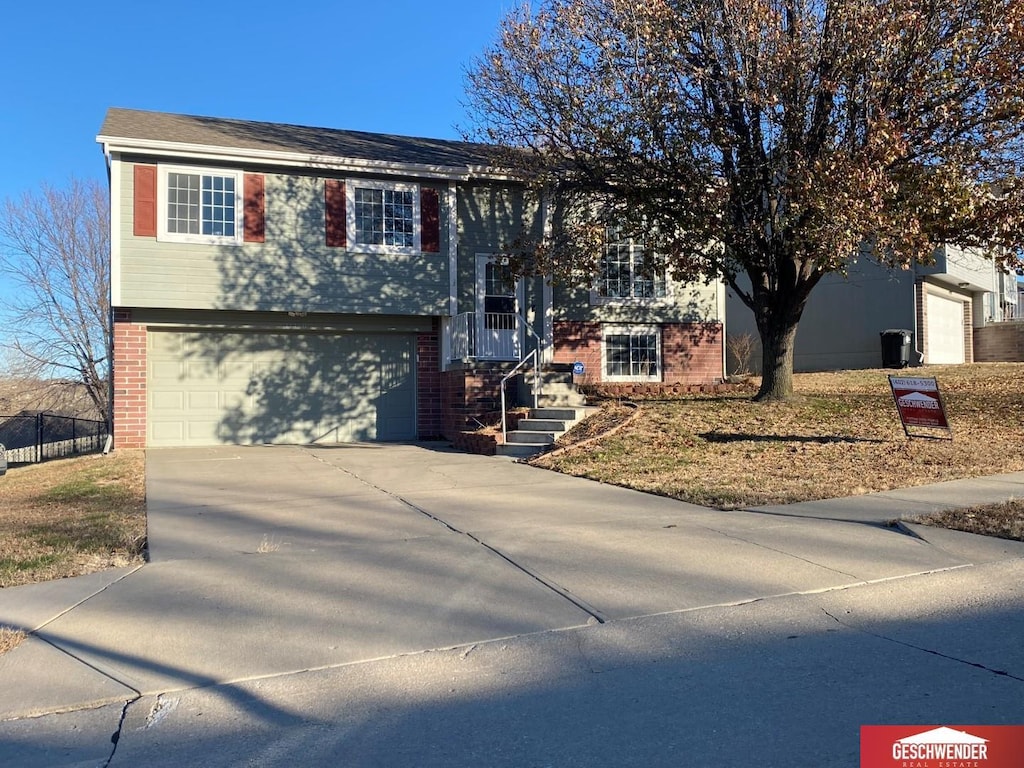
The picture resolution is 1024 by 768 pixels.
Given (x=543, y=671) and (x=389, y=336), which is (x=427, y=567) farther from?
(x=389, y=336)

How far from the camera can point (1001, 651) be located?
4.71 meters

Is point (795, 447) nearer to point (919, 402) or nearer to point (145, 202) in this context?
point (919, 402)

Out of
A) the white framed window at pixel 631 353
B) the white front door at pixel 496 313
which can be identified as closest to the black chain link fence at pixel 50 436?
the white front door at pixel 496 313

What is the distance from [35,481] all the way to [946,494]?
12.8 metres

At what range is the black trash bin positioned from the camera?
2395 cm

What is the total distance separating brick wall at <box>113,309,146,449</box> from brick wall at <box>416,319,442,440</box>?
222 inches

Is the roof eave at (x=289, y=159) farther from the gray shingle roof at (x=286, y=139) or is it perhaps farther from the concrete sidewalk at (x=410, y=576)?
the concrete sidewalk at (x=410, y=576)

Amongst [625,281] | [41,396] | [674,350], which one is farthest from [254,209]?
[41,396]

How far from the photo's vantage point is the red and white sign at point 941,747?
10.3 feet

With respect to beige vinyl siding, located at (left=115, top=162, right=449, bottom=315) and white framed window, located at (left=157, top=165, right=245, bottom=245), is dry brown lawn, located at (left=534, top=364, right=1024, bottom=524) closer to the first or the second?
beige vinyl siding, located at (left=115, top=162, right=449, bottom=315)

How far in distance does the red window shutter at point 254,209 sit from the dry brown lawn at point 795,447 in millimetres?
7912

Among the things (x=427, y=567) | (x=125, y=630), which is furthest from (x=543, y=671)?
(x=125, y=630)

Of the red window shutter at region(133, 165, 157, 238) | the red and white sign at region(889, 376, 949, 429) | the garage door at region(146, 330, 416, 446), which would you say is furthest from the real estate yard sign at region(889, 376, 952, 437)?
the red window shutter at region(133, 165, 157, 238)

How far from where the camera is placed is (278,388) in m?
17.7
